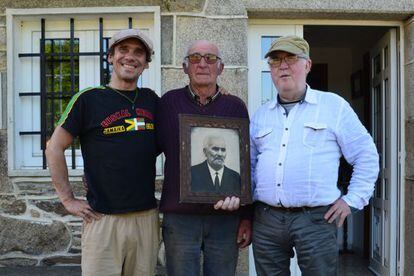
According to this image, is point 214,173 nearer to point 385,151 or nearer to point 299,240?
point 299,240

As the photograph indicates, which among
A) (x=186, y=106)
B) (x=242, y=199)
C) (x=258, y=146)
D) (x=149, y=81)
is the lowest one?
(x=242, y=199)

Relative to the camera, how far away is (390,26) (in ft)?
14.9

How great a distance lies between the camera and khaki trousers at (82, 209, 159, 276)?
2676 millimetres

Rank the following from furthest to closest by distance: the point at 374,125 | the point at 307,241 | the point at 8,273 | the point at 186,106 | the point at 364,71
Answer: the point at 364,71
the point at 374,125
the point at 8,273
the point at 186,106
the point at 307,241

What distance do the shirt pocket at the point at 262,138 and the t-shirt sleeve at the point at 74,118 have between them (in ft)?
3.26

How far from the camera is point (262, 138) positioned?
9.05 feet

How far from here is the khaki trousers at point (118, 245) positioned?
2.68 meters

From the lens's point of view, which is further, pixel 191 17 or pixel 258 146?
pixel 191 17

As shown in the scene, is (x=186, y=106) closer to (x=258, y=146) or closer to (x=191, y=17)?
(x=258, y=146)

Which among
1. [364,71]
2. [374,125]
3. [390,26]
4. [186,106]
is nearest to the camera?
[186,106]

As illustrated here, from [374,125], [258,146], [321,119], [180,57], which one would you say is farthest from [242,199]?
[374,125]

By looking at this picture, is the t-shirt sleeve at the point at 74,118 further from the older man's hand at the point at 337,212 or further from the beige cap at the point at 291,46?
the older man's hand at the point at 337,212

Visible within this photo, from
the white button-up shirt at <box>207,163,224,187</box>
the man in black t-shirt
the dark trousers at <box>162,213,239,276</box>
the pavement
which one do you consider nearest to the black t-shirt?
the man in black t-shirt

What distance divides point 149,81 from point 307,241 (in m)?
2.23
